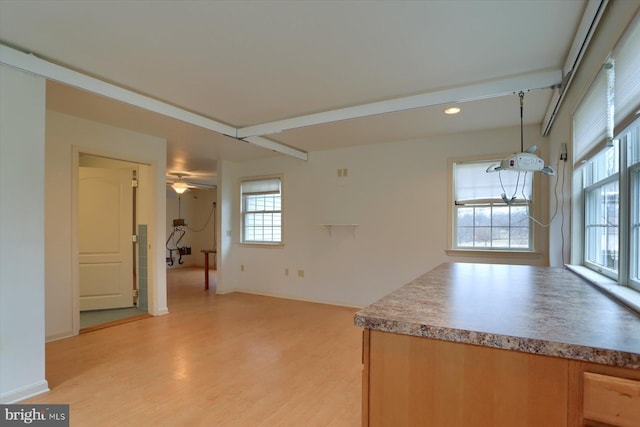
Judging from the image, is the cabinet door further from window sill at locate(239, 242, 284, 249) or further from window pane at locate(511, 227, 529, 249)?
window sill at locate(239, 242, 284, 249)

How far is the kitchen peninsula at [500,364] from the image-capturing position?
84cm

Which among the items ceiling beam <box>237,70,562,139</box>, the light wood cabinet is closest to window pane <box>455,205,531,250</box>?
ceiling beam <box>237,70,562,139</box>

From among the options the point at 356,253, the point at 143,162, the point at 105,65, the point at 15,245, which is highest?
the point at 105,65

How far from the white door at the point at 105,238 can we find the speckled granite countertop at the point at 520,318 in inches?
184

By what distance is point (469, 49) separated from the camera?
2.23m

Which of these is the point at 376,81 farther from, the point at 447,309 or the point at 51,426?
the point at 51,426

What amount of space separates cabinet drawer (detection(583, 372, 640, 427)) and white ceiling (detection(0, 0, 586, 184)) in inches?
73.7

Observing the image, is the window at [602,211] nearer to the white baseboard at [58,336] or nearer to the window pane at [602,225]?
the window pane at [602,225]

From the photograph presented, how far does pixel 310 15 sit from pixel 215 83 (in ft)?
4.10

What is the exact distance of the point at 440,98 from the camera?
2.88 meters

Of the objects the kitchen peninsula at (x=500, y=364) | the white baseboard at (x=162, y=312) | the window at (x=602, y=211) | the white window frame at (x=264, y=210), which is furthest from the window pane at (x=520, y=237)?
the white baseboard at (x=162, y=312)

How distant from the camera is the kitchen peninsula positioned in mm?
845

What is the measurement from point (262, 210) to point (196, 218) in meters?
5.11

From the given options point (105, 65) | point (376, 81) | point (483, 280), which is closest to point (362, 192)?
point (376, 81)
